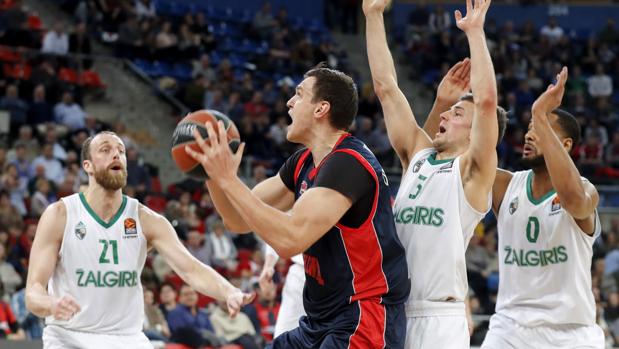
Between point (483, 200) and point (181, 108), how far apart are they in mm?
11669

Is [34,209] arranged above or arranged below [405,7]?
below

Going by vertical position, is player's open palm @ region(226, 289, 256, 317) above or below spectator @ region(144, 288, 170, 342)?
above

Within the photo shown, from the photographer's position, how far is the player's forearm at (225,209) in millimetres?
4918

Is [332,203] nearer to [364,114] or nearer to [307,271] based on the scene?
[307,271]

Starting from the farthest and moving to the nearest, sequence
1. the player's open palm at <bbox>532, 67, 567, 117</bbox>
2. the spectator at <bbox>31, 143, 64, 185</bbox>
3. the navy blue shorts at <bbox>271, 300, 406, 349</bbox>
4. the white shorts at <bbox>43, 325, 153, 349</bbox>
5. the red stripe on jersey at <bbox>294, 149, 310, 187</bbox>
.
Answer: the spectator at <bbox>31, 143, 64, 185</bbox>, the white shorts at <bbox>43, 325, 153, 349</bbox>, the player's open palm at <bbox>532, 67, 567, 117</bbox>, the red stripe on jersey at <bbox>294, 149, 310, 187</bbox>, the navy blue shorts at <bbox>271, 300, 406, 349</bbox>

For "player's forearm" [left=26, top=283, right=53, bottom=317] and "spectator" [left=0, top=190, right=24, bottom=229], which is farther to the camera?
"spectator" [left=0, top=190, right=24, bottom=229]

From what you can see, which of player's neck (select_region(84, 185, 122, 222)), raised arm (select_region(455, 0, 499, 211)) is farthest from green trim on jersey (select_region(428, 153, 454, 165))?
player's neck (select_region(84, 185, 122, 222))

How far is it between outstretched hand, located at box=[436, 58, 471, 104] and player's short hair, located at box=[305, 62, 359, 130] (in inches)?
45.1

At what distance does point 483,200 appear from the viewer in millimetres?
5262

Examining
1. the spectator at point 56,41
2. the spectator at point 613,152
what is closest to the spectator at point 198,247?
the spectator at point 56,41

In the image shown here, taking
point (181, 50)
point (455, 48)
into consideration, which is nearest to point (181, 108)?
point (181, 50)

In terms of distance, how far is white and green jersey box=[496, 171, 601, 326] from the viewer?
5828mm

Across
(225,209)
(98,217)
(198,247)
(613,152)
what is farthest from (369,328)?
(613,152)

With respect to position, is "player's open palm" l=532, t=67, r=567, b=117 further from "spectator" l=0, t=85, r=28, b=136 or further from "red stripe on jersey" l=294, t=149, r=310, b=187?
"spectator" l=0, t=85, r=28, b=136
